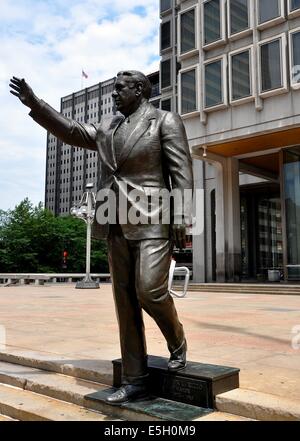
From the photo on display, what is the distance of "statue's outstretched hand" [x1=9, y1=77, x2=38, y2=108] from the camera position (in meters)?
3.53

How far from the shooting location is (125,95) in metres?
3.62

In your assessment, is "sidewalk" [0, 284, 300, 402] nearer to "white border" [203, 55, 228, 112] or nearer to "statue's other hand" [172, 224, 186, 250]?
"statue's other hand" [172, 224, 186, 250]

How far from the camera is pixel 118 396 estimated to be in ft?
10.8

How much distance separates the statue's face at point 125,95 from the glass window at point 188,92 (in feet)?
65.9

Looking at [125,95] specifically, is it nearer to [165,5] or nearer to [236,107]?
[236,107]

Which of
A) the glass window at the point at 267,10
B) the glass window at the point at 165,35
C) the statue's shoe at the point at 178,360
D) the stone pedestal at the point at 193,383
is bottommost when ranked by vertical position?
the stone pedestal at the point at 193,383

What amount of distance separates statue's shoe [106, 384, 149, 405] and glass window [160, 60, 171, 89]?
36802 millimetres

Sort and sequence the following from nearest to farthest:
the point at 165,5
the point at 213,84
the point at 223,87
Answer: the point at 223,87 < the point at 213,84 < the point at 165,5

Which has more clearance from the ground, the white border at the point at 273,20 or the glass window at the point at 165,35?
the glass window at the point at 165,35

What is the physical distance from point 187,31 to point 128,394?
23.8m

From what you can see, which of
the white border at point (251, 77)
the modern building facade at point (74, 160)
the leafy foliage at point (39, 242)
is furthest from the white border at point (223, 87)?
the modern building facade at point (74, 160)

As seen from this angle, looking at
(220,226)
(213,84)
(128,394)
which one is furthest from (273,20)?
(128,394)

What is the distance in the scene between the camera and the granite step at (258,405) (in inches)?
116

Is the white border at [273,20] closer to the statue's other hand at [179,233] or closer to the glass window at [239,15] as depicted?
the glass window at [239,15]
